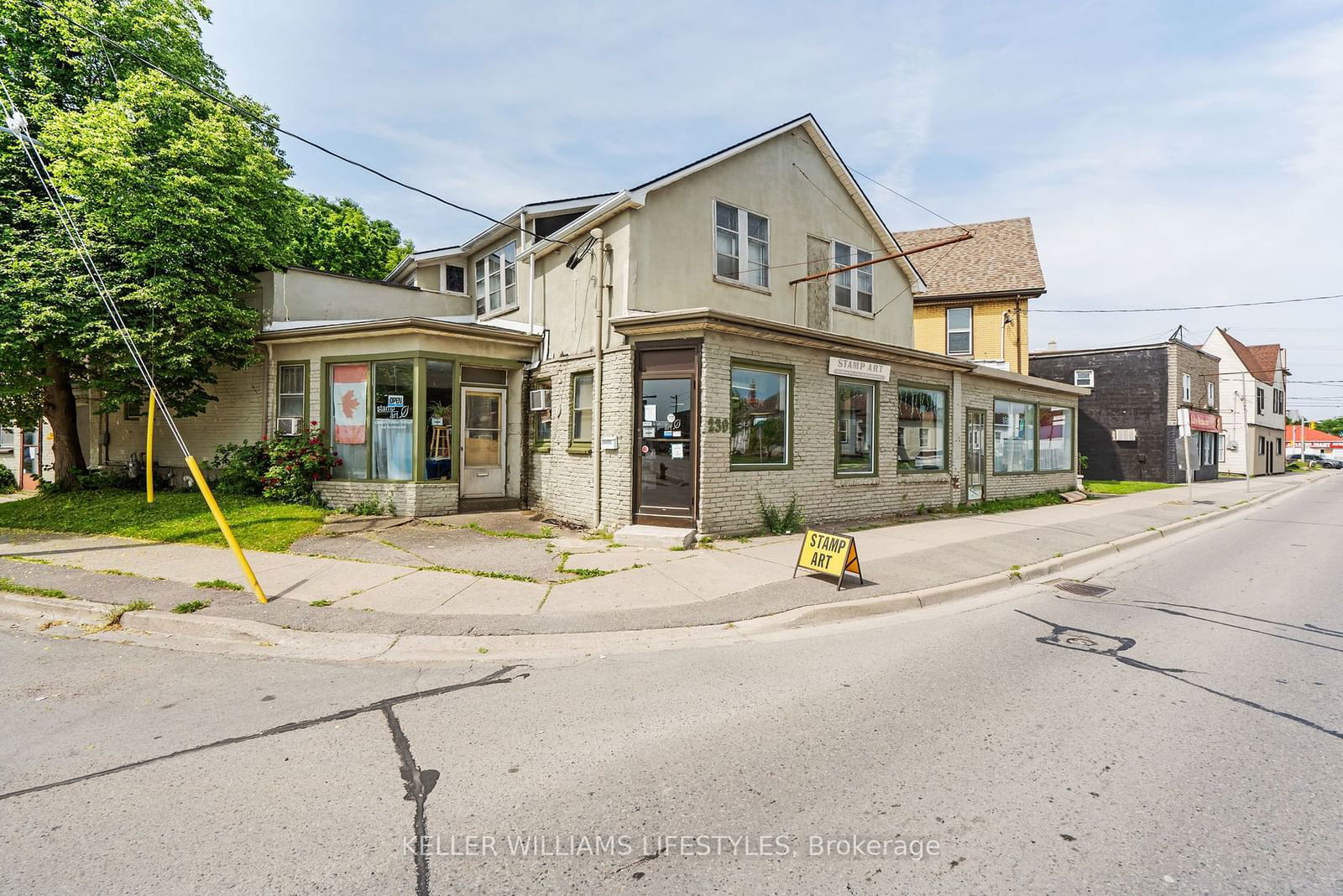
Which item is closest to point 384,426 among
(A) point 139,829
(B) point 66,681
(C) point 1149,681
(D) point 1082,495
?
(B) point 66,681

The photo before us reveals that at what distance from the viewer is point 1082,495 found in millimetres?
19203

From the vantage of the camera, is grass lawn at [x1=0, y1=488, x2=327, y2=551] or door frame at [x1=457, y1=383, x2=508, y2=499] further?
door frame at [x1=457, y1=383, x2=508, y2=499]

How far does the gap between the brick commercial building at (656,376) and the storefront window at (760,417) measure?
43 mm

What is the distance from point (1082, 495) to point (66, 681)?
74.6ft

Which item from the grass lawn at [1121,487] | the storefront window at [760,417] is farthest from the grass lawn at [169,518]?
the grass lawn at [1121,487]

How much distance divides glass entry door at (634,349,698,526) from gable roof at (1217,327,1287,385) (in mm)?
45662

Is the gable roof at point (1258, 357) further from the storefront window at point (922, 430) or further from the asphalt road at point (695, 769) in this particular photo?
the asphalt road at point (695, 769)

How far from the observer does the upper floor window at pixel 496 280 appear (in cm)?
1588

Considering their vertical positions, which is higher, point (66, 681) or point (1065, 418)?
point (1065, 418)

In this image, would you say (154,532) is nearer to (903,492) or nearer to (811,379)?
(811,379)

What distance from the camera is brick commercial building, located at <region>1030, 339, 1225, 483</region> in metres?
29.0

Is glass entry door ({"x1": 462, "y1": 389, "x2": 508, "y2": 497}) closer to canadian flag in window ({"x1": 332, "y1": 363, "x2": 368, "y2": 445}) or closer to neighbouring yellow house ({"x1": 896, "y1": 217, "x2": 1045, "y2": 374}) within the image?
canadian flag in window ({"x1": 332, "y1": 363, "x2": 368, "y2": 445})

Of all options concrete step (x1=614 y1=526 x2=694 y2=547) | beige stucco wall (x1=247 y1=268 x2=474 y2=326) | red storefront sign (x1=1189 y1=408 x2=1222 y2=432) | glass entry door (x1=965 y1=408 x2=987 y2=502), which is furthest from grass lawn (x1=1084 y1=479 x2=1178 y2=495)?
beige stucco wall (x1=247 y1=268 x2=474 y2=326)

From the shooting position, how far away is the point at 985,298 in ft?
71.9
